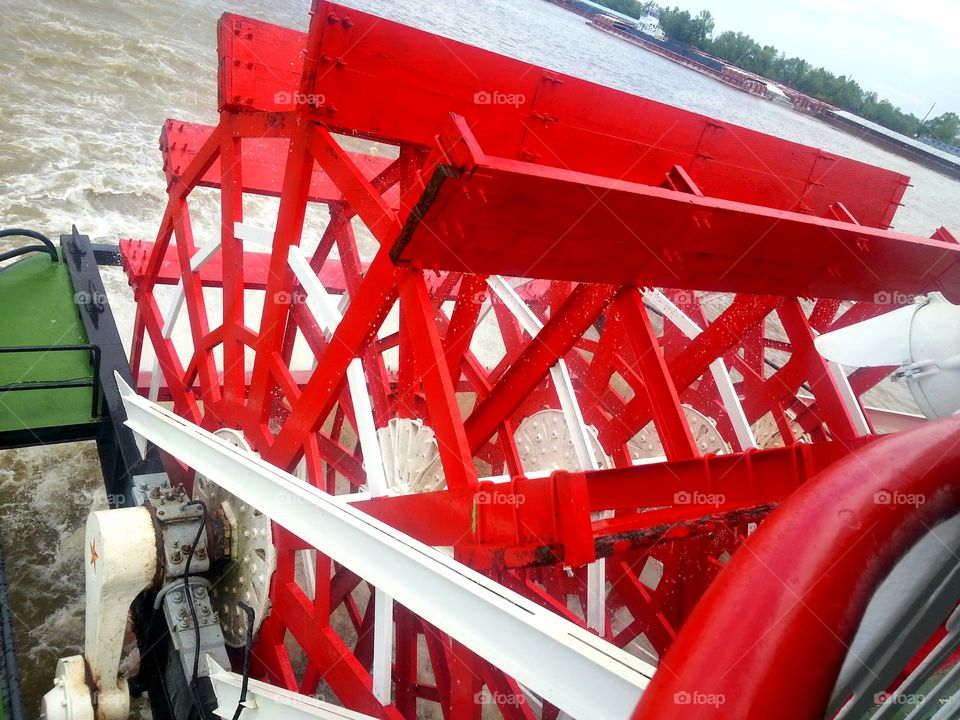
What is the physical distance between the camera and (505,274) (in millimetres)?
1935

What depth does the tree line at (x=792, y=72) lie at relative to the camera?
118 feet

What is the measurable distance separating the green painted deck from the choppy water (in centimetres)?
124

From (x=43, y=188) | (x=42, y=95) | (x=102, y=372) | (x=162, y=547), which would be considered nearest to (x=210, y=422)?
(x=102, y=372)

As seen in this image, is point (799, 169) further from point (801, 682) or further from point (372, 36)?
point (801, 682)

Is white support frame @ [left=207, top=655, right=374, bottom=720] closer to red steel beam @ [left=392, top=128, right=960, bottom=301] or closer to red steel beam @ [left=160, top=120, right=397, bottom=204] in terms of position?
red steel beam @ [left=392, top=128, right=960, bottom=301]

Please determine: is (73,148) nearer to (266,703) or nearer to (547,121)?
(547,121)

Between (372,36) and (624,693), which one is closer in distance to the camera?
(624,693)

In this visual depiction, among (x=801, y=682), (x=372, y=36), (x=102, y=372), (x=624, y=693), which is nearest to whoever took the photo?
(x=801, y=682)

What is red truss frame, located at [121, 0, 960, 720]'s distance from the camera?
1.74 meters

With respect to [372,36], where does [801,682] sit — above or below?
below

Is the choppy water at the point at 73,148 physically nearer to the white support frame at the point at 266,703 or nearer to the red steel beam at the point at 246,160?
the white support frame at the point at 266,703

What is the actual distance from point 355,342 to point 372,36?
41.5 inches

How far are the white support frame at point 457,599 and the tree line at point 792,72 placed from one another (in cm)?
4074

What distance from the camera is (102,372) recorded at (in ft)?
9.16
